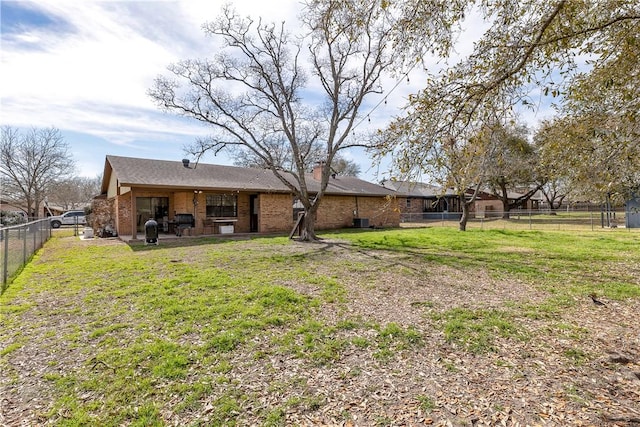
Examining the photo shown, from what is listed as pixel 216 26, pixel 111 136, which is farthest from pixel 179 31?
pixel 111 136

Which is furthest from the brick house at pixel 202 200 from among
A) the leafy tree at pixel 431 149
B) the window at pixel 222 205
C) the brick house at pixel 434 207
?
the brick house at pixel 434 207

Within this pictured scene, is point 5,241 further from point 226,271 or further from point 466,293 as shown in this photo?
point 466,293

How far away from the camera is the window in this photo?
16562 mm

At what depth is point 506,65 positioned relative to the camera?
12.3ft

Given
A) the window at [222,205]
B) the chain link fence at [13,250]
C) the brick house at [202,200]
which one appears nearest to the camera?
the chain link fence at [13,250]

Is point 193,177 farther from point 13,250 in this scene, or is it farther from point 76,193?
point 76,193

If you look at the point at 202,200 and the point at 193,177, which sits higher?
the point at 193,177

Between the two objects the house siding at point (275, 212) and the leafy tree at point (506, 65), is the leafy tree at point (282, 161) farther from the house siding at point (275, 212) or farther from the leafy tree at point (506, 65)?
the leafy tree at point (506, 65)

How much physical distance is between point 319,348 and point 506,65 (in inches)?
151

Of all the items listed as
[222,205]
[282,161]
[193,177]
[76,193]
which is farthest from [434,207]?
[76,193]

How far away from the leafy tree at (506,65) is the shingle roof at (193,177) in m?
12.5

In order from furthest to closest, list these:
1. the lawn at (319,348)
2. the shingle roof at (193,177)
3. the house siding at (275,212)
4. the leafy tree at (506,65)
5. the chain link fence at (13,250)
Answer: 1. the house siding at (275,212)
2. the shingle roof at (193,177)
3. the chain link fence at (13,250)
4. the leafy tree at (506,65)
5. the lawn at (319,348)

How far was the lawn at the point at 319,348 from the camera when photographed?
8.81ft

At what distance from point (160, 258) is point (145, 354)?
247 inches
